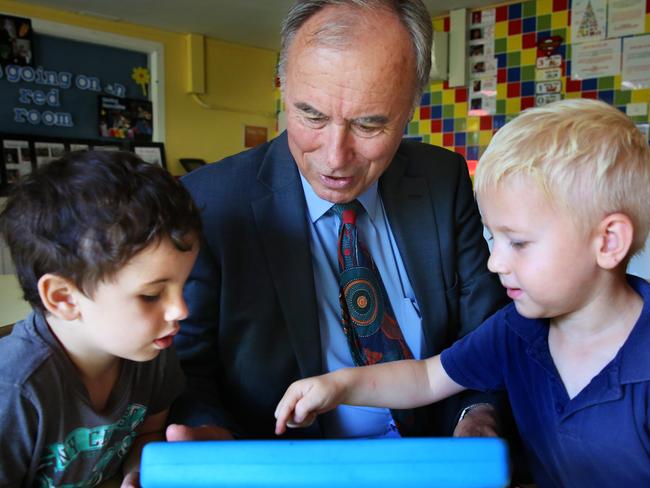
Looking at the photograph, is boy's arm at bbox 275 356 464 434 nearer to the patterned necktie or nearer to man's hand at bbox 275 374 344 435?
man's hand at bbox 275 374 344 435

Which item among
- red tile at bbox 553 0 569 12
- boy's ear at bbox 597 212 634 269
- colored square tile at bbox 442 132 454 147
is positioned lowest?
boy's ear at bbox 597 212 634 269

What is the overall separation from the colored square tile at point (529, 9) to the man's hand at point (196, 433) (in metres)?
3.39

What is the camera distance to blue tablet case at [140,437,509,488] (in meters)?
0.44

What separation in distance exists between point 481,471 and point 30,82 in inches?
152

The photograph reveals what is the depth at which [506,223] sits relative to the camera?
0.79m

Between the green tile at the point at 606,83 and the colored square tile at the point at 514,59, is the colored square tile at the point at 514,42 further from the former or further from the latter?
the green tile at the point at 606,83

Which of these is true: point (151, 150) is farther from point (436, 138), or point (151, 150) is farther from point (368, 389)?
point (368, 389)

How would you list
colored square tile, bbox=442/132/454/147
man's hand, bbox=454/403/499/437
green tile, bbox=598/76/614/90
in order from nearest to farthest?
man's hand, bbox=454/403/499/437 < green tile, bbox=598/76/614/90 < colored square tile, bbox=442/132/454/147

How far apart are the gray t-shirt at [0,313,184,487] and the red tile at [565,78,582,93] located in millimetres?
3226

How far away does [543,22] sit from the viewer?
3496mm

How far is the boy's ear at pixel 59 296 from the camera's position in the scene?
0.77m

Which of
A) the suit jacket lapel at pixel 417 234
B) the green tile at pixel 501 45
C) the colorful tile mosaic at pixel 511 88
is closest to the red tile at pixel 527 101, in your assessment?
the colorful tile mosaic at pixel 511 88

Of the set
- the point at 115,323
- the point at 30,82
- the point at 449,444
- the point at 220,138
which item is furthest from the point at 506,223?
the point at 220,138

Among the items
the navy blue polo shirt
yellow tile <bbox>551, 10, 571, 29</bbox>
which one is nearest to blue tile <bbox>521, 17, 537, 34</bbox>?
yellow tile <bbox>551, 10, 571, 29</bbox>
